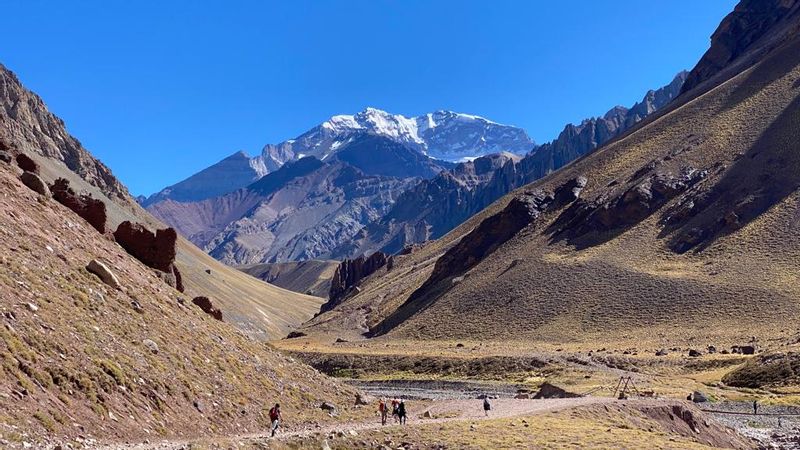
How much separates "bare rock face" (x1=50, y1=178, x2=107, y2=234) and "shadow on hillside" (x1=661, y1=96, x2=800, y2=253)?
10089 cm

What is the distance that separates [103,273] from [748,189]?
118937mm

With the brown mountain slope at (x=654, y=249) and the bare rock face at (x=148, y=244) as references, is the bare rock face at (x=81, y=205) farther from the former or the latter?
the brown mountain slope at (x=654, y=249)

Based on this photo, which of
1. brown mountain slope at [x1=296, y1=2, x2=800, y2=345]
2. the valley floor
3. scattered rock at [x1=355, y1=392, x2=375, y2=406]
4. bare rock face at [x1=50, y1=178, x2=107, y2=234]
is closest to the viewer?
the valley floor

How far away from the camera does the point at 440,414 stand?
4041 centimetres

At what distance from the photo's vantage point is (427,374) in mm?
83562

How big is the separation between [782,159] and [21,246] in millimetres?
129300

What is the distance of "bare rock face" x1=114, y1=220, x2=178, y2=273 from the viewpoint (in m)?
44.7

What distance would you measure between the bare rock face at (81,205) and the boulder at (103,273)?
9952mm

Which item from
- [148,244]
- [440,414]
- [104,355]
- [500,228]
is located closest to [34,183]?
[148,244]

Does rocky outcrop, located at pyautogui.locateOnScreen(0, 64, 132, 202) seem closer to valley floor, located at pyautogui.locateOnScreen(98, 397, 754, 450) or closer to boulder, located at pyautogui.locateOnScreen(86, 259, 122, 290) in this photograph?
boulder, located at pyautogui.locateOnScreen(86, 259, 122, 290)

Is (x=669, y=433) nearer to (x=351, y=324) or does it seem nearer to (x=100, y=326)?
(x=100, y=326)

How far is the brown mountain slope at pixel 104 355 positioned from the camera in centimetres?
2094

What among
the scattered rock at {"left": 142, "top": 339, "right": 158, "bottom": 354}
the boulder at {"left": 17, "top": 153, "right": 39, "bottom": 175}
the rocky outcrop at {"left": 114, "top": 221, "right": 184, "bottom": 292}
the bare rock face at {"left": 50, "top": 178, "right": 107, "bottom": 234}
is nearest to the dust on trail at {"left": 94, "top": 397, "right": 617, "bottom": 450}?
the scattered rock at {"left": 142, "top": 339, "right": 158, "bottom": 354}

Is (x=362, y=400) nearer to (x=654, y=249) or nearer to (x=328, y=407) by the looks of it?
(x=328, y=407)
